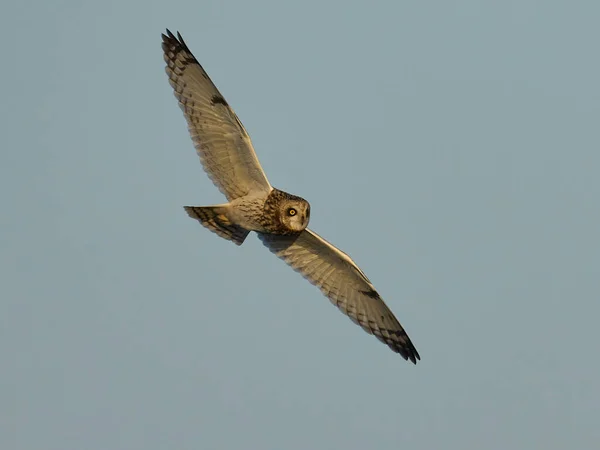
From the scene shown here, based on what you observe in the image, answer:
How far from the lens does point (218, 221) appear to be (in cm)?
1449

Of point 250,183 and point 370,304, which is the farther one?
point 370,304

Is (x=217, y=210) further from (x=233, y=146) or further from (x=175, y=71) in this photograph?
(x=175, y=71)

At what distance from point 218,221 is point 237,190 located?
468mm

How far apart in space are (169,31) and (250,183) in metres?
2.11

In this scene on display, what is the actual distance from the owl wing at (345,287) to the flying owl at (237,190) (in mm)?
15

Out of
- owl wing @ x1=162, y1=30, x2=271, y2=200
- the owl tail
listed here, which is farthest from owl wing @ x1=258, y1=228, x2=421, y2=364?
owl wing @ x1=162, y1=30, x2=271, y2=200

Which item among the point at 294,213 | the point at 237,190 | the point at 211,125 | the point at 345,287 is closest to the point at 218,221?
A: the point at 237,190

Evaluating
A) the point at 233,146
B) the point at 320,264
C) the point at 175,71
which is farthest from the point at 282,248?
the point at 175,71

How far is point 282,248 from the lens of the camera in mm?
15320

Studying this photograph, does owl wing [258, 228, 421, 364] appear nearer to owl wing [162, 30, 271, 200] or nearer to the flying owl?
the flying owl

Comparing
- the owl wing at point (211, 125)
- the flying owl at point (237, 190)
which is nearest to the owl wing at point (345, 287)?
the flying owl at point (237, 190)

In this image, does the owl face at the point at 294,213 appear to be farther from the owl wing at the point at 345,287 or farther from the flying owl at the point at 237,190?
the owl wing at the point at 345,287

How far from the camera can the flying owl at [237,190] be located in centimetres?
1398

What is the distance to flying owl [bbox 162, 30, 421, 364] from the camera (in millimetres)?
13984
